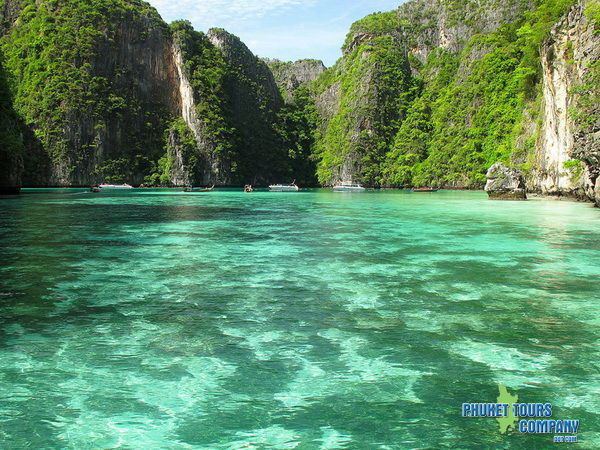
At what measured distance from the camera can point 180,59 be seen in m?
148

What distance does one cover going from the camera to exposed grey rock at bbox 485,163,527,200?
163 ft

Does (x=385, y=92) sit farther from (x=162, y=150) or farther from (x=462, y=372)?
(x=462, y=372)

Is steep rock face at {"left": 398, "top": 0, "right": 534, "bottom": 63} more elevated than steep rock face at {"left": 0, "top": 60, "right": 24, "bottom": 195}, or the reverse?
steep rock face at {"left": 398, "top": 0, "right": 534, "bottom": 63}

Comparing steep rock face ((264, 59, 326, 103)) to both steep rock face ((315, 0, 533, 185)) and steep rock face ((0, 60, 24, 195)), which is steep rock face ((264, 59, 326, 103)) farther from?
steep rock face ((0, 60, 24, 195))

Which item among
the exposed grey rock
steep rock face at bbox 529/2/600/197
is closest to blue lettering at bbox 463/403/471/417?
steep rock face at bbox 529/2/600/197

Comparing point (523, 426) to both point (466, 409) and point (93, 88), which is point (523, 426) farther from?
point (93, 88)

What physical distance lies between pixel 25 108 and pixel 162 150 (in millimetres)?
33327

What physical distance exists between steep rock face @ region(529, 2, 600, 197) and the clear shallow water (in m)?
18.6

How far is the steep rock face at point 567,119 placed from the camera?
1202 inches

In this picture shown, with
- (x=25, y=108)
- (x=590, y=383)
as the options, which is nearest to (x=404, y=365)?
(x=590, y=383)

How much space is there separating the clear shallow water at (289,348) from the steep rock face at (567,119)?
18.6 meters

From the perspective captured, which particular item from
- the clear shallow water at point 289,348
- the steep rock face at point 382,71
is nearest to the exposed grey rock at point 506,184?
the clear shallow water at point 289,348

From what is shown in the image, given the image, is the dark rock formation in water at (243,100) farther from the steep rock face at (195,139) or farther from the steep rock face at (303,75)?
the steep rock face at (303,75)

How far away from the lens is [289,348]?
6941 mm
